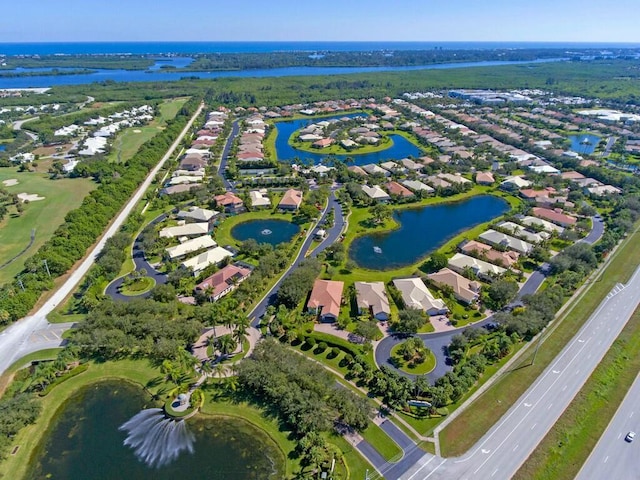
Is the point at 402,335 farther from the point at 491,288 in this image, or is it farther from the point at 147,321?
the point at 147,321

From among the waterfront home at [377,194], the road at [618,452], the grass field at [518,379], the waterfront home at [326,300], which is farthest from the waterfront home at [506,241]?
the waterfront home at [326,300]

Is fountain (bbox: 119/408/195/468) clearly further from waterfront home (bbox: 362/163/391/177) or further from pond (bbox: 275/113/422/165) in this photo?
pond (bbox: 275/113/422/165)

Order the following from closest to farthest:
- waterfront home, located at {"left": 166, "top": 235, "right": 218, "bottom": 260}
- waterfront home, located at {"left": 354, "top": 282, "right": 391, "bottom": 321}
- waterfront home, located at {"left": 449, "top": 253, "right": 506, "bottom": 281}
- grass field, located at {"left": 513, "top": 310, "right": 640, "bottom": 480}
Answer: grass field, located at {"left": 513, "top": 310, "right": 640, "bottom": 480} < waterfront home, located at {"left": 354, "top": 282, "right": 391, "bottom": 321} < waterfront home, located at {"left": 449, "top": 253, "right": 506, "bottom": 281} < waterfront home, located at {"left": 166, "top": 235, "right": 218, "bottom": 260}

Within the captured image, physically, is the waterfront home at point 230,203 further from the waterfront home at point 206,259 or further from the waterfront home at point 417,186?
the waterfront home at point 417,186

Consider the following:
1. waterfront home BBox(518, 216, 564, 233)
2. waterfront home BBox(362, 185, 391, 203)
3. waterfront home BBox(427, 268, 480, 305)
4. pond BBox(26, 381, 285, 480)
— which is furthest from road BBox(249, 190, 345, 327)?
waterfront home BBox(518, 216, 564, 233)

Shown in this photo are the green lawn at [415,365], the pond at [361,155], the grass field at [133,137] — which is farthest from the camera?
the grass field at [133,137]

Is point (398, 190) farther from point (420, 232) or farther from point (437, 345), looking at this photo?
point (437, 345)
